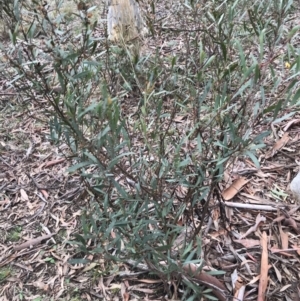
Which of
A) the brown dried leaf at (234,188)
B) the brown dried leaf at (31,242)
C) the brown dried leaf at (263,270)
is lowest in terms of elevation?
the brown dried leaf at (31,242)

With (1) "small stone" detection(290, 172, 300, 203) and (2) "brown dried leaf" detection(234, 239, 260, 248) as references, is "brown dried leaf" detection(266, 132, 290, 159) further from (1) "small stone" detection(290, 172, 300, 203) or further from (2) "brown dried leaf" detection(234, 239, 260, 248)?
(2) "brown dried leaf" detection(234, 239, 260, 248)

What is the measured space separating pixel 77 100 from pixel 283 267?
1027 mm

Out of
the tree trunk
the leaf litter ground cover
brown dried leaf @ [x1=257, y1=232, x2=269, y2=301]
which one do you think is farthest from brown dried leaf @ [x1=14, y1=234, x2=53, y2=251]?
the tree trunk

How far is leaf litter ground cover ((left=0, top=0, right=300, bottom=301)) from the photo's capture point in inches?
60.7

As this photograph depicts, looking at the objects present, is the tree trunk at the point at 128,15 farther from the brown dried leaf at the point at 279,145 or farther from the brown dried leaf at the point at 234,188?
the brown dried leaf at the point at 234,188

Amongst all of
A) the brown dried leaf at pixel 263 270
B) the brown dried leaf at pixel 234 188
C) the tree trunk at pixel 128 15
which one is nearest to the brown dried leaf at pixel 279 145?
the brown dried leaf at pixel 234 188

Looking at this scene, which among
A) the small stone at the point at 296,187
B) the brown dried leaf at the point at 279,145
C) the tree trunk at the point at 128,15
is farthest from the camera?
the tree trunk at the point at 128,15

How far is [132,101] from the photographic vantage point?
256cm

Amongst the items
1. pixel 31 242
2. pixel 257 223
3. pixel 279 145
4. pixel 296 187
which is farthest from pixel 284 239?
pixel 31 242

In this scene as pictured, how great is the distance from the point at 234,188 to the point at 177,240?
412 mm

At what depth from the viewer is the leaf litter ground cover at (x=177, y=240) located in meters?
1.54

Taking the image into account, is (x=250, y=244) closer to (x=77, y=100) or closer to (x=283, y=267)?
(x=283, y=267)

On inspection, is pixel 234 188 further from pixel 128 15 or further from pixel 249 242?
pixel 128 15

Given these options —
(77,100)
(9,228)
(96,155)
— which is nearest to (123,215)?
(96,155)
